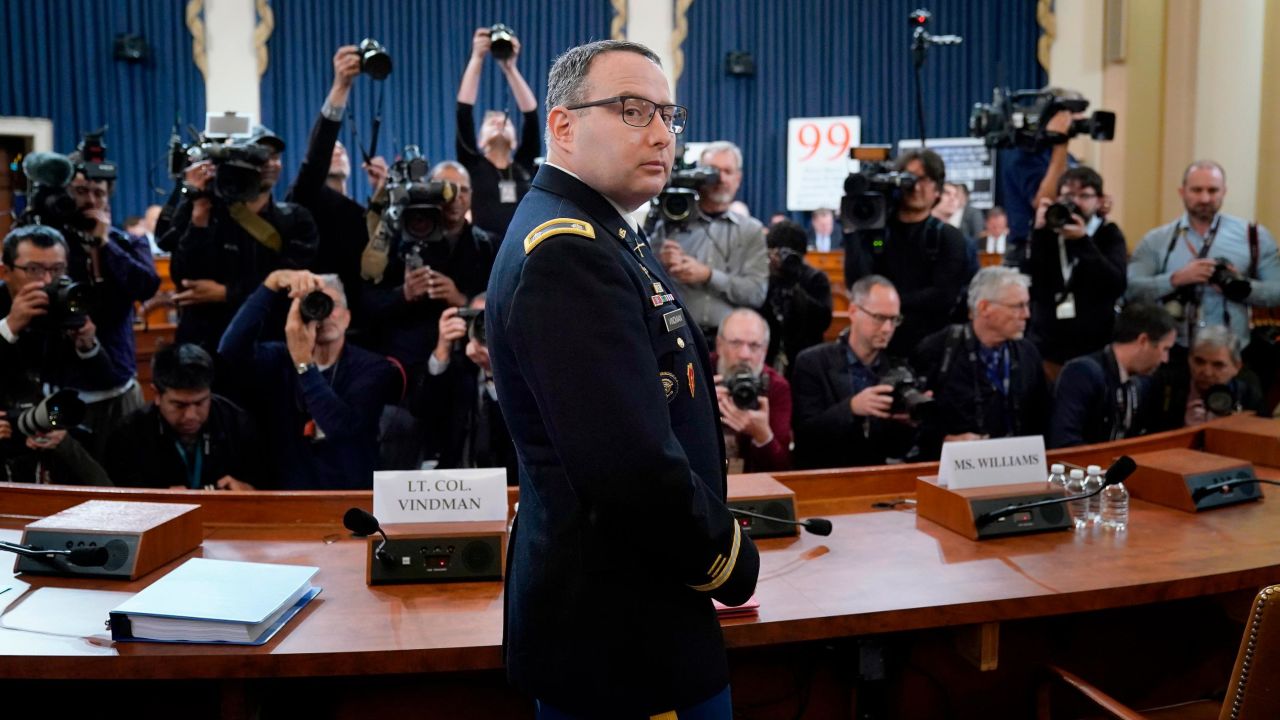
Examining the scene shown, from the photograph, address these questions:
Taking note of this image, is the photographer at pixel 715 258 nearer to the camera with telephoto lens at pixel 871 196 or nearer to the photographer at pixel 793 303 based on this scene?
the photographer at pixel 793 303

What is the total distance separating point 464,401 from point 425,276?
0.46m

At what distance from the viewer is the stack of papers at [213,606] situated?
140cm

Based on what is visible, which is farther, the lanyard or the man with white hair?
the man with white hair

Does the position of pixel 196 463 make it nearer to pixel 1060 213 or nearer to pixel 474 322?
pixel 474 322

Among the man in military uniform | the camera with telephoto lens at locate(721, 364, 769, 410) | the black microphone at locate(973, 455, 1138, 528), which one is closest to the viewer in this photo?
the man in military uniform

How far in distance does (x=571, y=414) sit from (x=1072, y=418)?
2345 millimetres

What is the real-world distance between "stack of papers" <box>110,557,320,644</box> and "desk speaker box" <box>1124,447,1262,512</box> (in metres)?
1.64

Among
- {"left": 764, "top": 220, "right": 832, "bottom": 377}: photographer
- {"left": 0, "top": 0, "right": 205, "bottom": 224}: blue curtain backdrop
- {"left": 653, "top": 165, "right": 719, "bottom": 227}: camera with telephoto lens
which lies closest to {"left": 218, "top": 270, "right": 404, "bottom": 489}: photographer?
{"left": 653, "top": 165, "right": 719, "bottom": 227}: camera with telephoto lens

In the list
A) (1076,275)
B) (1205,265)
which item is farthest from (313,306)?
(1205,265)

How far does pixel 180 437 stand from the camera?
271 centimetres

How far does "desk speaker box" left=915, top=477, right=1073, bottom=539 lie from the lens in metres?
1.92

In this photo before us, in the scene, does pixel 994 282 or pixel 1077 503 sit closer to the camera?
pixel 1077 503

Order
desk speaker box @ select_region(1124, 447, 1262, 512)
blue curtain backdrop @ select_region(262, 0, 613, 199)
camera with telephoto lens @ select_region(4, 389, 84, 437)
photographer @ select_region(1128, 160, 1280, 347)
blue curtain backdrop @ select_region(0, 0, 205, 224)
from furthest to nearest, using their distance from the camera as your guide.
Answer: blue curtain backdrop @ select_region(262, 0, 613, 199) → blue curtain backdrop @ select_region(0, 0, 205, 224) → photographer @ select_region(1128, 160, 1280, 347) → camera with telephoto lens @ select_region(4, 389, 84, 437) → desk speaker box @ select_region(1124, 447, 1262, 512)

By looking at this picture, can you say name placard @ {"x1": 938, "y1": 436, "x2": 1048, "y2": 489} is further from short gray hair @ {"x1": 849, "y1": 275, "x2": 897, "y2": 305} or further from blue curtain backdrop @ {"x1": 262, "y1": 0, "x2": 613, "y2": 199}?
blue curtain backdrop @ {"x1": 262, "y1": 0, "x2": 613, "y2": 199}
